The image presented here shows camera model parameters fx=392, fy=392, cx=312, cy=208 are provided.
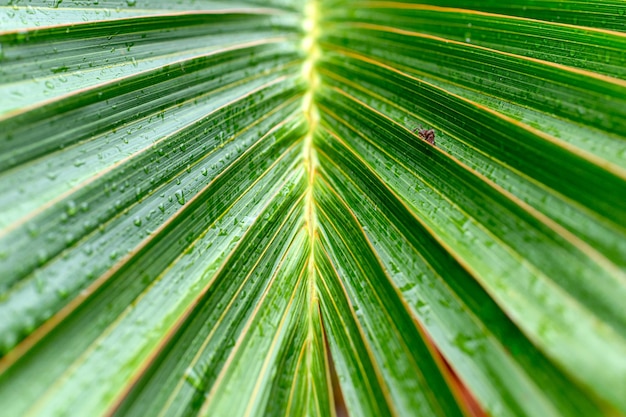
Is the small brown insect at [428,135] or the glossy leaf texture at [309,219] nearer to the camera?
the glossy leaf texture at [309,219]

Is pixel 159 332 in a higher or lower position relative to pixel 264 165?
lower

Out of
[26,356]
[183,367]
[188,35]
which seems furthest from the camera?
[188,35]

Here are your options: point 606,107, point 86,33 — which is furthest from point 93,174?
point 606,107

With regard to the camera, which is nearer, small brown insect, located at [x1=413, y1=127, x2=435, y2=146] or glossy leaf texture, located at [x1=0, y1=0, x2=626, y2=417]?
glossy leaf texture, located at [x1=0, y1=0, x2=626, y2=417]

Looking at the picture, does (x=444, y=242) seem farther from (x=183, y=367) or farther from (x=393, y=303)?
(x=183, y=367)

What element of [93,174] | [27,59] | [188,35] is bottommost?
[93,174]

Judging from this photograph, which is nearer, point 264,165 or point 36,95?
point 36,95

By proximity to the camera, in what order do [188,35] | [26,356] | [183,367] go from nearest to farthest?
[26,356]
[183,367]
[188,35]
